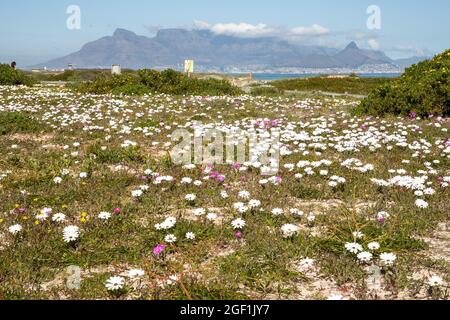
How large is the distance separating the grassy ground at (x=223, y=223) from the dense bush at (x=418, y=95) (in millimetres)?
5026

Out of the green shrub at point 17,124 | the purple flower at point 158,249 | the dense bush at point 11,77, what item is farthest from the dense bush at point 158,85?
the purple flower at point 158,249

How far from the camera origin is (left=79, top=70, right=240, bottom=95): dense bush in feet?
98.1

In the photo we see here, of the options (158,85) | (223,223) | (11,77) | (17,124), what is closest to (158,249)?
(223,223)

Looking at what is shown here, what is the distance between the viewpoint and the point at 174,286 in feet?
14.4

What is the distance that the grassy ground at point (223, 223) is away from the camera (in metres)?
4.50

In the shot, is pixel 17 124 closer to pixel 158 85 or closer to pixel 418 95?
pixel 418 95

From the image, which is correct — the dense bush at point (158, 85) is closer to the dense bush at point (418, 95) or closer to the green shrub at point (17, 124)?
the green shrub at point (17, 124)

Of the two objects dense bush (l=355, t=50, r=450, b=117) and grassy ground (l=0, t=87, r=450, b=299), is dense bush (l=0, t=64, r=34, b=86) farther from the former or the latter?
dense bush (l=355, t=50, r=450, b=117)

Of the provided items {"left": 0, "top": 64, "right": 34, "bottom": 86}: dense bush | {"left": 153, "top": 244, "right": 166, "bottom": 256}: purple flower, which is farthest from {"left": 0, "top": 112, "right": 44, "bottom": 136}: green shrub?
{"left": 0, "top": 64, "right": 34, "bottom": 86}: dense bush

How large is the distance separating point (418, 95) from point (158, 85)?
63.5 feet
